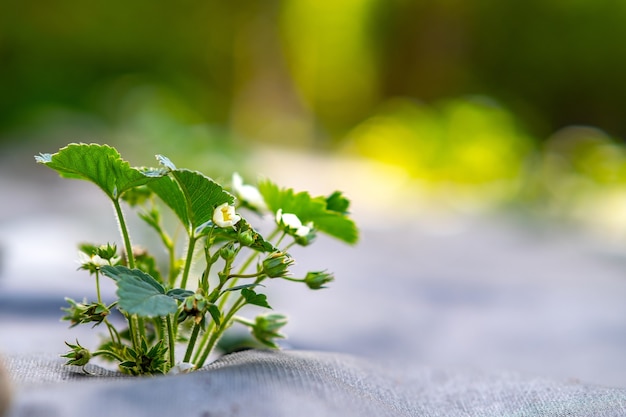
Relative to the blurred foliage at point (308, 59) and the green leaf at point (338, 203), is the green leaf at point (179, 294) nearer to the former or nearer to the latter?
the green leaf at point (338, 203)

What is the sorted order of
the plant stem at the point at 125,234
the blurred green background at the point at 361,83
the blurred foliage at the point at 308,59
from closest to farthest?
the plant stem at the point at 125,234 → the blurred green background at the point at 361,83 → the blurred foliage at the point at 308,59

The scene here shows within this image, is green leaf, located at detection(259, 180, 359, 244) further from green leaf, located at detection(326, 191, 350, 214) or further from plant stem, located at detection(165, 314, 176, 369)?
plant stem, located at detection(165, 314, 176, 369)

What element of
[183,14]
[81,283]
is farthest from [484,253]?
[183,14]

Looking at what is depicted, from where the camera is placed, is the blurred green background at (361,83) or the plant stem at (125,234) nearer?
the plant stem at (125,234)

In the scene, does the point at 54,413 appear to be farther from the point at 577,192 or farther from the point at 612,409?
the point at 577,192

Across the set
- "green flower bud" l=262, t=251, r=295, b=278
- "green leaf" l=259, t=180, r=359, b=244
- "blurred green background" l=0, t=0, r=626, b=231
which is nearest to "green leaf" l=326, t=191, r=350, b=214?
"green leaf" l=259, t=180, r=359, b=244

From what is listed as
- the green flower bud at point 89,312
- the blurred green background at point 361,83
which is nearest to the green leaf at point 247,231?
the green flower bud at point 89,312
